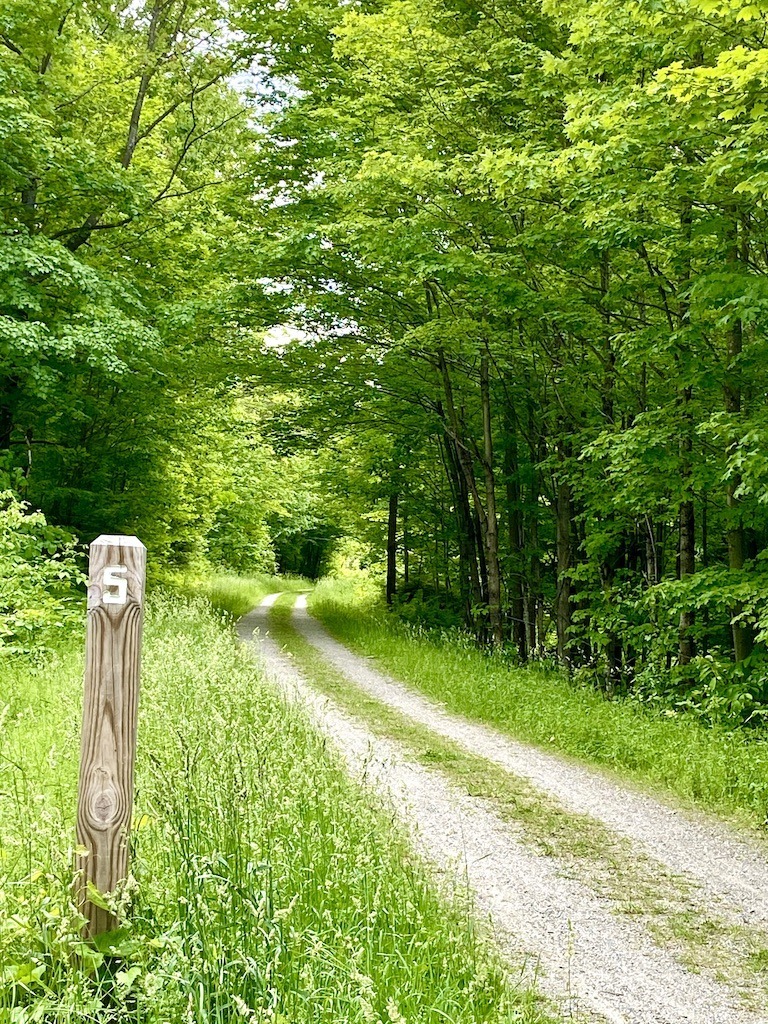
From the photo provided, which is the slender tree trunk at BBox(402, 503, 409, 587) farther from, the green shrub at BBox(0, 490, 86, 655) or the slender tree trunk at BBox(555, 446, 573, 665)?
the green shrub at BBox(0, 490, 86, 655)

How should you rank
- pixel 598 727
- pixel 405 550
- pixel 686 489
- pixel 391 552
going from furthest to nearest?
1. pixel 405 550
2. pixel 391 552
3. pixel 686 489
4. pixel 598 727

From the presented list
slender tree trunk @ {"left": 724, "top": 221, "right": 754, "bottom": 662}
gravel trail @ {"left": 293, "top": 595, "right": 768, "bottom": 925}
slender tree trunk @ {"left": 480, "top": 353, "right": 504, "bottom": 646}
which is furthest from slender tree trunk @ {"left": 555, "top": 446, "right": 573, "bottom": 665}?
gravel trail @ {"left": 293, "top": 595, "right": 768, "bottom": 925}

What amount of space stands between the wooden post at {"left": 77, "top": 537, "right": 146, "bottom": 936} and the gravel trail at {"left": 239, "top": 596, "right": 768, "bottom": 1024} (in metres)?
1.67

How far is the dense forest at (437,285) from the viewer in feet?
28.4

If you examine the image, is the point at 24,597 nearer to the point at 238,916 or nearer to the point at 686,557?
the point at 238,916

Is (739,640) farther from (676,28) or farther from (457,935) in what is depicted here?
(457,935)

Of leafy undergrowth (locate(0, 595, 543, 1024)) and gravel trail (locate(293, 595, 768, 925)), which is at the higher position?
leafy undergrowth (locate(0, 595, 543, 1024))

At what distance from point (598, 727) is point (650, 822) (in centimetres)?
263

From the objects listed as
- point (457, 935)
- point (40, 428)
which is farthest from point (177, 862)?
point (40, 428)

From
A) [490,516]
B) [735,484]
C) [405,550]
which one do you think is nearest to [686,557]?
[735,484]

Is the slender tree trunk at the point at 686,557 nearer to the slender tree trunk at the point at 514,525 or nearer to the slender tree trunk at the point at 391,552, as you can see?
the slender tree trunk at the point at 514,525

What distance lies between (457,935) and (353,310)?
508 inches

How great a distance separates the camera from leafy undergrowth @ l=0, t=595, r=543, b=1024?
2.66 meters

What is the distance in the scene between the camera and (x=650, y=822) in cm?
612
